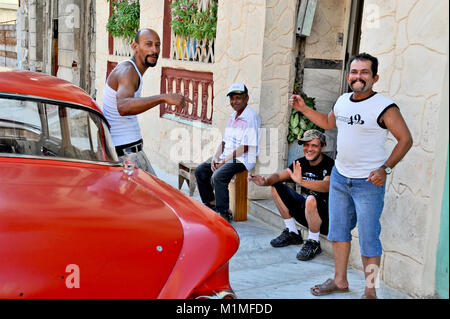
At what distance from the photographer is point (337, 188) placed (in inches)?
157

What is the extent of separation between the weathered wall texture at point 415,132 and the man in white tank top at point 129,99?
1676 mm

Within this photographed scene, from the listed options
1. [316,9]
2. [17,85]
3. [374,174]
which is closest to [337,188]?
[374,174]

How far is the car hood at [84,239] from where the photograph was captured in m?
2.13

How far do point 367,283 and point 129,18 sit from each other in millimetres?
7374

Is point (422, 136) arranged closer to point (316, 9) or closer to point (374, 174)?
point (374, 174)

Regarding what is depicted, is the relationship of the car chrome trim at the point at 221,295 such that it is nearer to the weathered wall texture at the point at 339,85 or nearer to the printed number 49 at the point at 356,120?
the weathered wall texture at the point at 339,85

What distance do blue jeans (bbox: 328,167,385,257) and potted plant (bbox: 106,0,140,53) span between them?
6.89 meters

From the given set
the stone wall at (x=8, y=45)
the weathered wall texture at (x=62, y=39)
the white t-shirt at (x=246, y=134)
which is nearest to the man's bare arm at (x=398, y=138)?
the white t-shirt at (x=246, y=134)

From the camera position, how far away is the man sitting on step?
16.0 feet

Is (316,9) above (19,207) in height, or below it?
above

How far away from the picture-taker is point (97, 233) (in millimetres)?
2336

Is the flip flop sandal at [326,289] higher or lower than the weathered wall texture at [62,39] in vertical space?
lower

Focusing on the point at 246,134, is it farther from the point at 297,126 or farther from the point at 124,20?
the point at 124,20

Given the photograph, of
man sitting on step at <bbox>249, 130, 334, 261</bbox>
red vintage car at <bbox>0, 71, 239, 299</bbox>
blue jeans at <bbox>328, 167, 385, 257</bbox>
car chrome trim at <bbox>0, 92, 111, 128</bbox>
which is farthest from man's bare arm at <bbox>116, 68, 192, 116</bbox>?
blue jeans at <bbox>328, 167, 385, 257</bbox>
